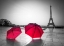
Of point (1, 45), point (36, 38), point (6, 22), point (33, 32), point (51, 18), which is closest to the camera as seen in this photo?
point (1, 45)

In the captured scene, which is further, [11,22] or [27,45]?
[11,22]

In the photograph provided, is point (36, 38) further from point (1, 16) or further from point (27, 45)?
point (1, 16)

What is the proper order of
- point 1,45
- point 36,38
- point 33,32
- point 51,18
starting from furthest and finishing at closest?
point 51,18 < point 36,38 < point 33,32 < point 1,45

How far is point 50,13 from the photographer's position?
93.0ft

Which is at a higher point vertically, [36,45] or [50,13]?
[50,13]

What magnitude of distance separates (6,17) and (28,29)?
20.2 m

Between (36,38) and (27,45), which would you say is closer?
(27,45)

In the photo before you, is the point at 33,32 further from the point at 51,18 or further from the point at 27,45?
the point at 51,18

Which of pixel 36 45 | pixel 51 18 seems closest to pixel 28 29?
pixel 36 45

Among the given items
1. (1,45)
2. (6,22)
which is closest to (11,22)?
(6,22)

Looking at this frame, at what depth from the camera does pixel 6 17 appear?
31391 mm

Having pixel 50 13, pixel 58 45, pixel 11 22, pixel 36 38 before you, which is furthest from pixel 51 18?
pixel 58 45

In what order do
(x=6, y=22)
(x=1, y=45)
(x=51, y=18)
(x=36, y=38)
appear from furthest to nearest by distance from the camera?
1. (x=6, y=22)
2. (x=51, y=18)
3. (x=36, y=38)
4. (x=1, y=45)

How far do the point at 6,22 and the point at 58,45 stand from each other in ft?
71.4
